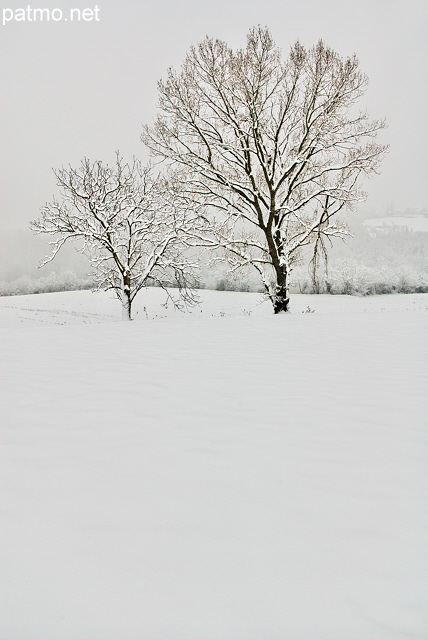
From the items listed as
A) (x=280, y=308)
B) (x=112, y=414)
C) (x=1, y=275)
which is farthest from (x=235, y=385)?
(x=1, y=275)

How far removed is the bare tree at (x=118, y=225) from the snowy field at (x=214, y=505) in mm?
14550

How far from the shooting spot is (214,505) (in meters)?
2.67

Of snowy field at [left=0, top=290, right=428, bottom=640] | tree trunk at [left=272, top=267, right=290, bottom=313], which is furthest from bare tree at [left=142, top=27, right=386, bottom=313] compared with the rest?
snowy field at [left=0, top=290, right=428, bottom=640]

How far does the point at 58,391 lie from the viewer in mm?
5277

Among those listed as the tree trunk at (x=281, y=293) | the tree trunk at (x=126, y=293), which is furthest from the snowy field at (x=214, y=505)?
the tree trunk at (x=126, y=293)

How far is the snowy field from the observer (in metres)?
1.86

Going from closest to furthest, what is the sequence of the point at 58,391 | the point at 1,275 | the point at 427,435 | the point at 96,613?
the point at 96,613 → the point at 427,435 → the point at 58,391 → the point at 1,275

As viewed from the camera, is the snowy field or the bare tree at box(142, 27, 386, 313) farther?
the bare tree at box(142, 27, 386, 313)

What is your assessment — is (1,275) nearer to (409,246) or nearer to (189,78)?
(189,78)

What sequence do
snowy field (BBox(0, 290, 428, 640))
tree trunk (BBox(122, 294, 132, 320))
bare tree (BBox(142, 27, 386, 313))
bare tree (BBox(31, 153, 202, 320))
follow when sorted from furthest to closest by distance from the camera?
tree trunk (BBox(122, 294, 132, 320)) → bare tree (BBox(31, 153, 202, 320)) → bare tree (BBox(142, 27, 386, 313)) → snowy field (BBox(0, 290, 428, 640))

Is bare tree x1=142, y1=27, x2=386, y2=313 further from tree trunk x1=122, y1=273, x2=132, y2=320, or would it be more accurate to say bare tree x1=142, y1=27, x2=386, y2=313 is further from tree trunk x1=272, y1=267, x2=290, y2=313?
tree trunk x1=122, y1=273, x2=132, y2=320

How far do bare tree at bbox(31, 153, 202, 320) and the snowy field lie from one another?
1455cm

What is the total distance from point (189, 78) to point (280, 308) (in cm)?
904

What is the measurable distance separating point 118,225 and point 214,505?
788 inches
